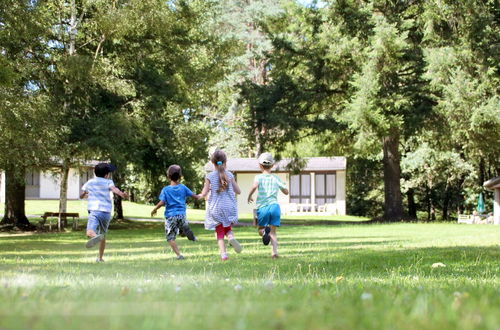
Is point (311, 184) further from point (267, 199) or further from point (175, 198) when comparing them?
point (267, 199)

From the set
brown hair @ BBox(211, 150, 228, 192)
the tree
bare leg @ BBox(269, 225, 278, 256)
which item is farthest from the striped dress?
the tree

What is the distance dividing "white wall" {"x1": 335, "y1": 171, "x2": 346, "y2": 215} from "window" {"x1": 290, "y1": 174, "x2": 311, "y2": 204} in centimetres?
260

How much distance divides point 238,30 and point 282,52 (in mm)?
18807

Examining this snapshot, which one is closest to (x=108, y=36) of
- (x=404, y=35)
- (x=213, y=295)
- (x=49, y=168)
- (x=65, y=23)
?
(x=65, y=23)

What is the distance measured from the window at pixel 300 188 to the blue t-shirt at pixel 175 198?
139 feet

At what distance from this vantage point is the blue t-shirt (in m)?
12.0

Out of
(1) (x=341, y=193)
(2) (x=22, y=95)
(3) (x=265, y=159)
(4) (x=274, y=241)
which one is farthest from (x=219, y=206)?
(1) (x=341, y=193)

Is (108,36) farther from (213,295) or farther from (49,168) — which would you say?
(213,295)

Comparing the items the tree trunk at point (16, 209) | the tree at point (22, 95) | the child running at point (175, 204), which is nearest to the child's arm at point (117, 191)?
the child running at point (175, 204)

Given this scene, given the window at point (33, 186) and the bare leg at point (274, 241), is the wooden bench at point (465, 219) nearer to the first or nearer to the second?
the bare leg at point (274, 241)

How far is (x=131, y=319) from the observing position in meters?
2.14

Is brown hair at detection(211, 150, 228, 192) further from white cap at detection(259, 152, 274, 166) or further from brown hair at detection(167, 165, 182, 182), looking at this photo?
brown hair at detection(167, 165, 182, 182)

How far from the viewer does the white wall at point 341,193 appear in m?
52.6

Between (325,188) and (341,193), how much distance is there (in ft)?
5.44
